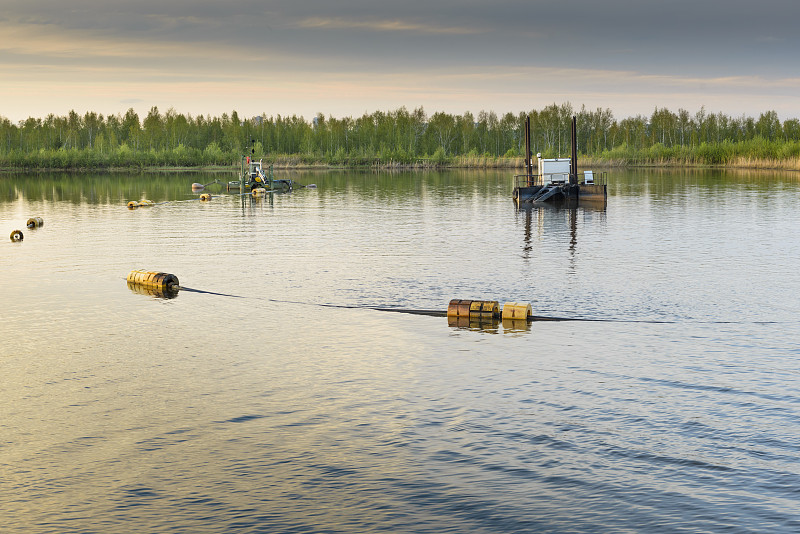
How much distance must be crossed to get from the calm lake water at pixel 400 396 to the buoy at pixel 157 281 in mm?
906

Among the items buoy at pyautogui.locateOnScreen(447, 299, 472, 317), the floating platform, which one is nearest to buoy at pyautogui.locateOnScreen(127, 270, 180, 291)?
buoy at pyautogui.locateOnScreen(447, 299, 472, 317)

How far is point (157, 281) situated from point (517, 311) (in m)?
13.4

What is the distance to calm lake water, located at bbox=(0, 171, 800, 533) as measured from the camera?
11539 mm

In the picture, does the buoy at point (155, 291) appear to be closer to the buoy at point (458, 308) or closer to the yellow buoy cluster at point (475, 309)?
A: the buoy at point (458, 308)

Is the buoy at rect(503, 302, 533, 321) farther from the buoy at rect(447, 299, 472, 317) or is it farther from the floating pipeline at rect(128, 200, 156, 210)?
the floating pipeline at rect(128, 200, 156, 210)

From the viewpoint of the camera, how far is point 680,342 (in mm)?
21031

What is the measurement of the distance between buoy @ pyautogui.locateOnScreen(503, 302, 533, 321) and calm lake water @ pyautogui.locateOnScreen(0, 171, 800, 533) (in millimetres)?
657

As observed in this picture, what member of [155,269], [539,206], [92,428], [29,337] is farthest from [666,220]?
[92,428]

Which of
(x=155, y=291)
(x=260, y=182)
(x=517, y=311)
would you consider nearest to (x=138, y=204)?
(x=260, y=182)

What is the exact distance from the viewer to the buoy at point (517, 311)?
23594 millimetres

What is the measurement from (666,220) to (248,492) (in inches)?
1887

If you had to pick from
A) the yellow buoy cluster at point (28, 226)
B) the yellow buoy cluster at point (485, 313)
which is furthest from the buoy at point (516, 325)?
the yellow buoy cluster at point (28, 226)

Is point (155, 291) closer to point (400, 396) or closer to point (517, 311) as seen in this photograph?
point (517, 311)

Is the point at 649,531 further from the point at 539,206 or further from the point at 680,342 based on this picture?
the point at 539,206
